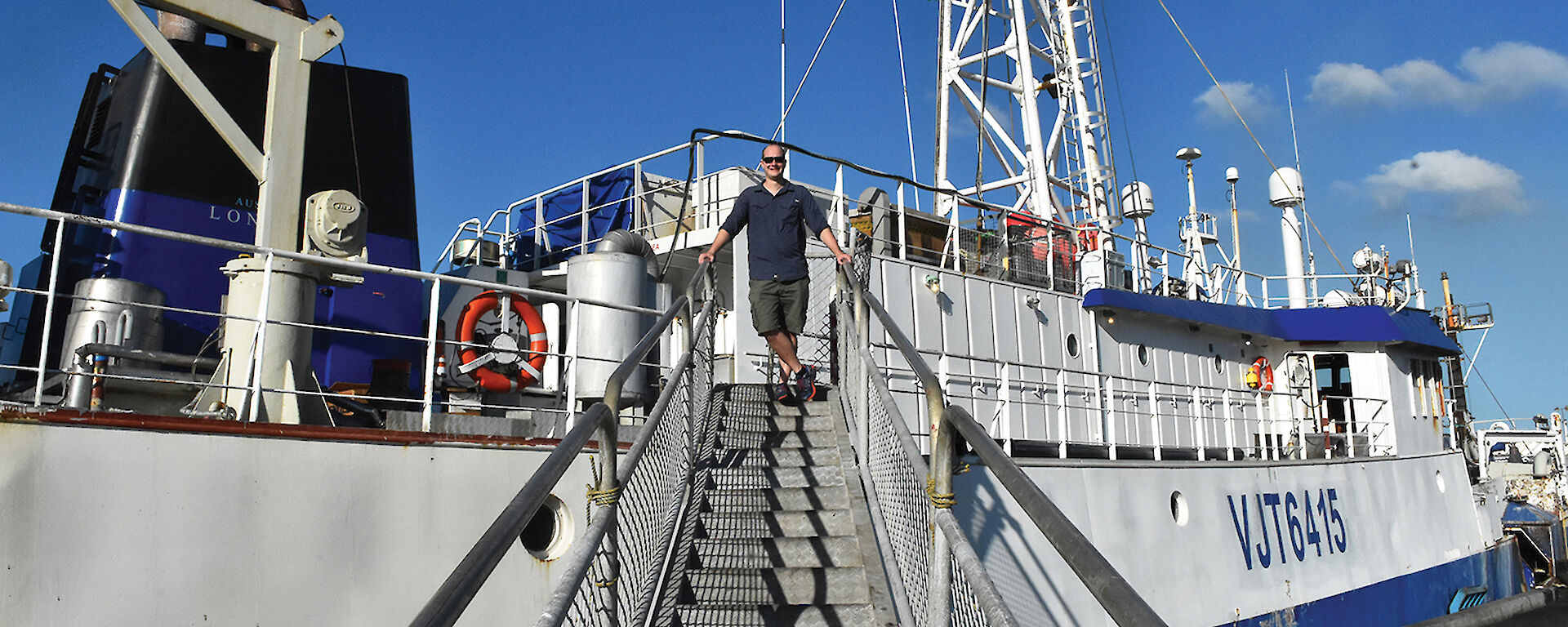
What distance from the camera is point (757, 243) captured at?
6621 millimetres

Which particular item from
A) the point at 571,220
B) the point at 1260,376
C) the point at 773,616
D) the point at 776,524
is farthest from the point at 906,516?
the point at 1260,376

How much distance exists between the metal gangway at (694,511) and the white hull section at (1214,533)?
2612 mm

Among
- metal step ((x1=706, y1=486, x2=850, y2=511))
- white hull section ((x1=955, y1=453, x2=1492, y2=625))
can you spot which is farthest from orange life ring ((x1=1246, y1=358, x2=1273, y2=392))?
metal step ((x1=706, y1=486, x2=850, y2=511))

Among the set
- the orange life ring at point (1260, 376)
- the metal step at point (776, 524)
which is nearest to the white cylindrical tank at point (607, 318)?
the metal step at point (776, 524)

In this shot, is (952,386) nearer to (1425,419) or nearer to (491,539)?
(491,539)


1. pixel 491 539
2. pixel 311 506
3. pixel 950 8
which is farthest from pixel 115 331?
pixel 950 8

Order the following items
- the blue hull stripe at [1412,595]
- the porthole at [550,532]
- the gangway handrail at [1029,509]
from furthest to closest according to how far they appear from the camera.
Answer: the blue hull stripe at [1412,595] → the porthole at [550,532] → the gangway handrail at [1029,509]

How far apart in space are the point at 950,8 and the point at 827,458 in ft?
36.6

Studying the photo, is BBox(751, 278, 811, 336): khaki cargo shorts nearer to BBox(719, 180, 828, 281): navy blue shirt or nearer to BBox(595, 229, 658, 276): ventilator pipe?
BBox(719, 180, 828, 281): navy blue shirt

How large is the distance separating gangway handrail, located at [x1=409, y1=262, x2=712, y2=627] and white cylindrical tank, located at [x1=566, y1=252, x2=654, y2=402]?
468cm

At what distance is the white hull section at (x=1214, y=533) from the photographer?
312 inches

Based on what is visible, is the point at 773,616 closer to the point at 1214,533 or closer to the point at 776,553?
the point at 776,553

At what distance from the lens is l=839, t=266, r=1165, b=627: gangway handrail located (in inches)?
71.2

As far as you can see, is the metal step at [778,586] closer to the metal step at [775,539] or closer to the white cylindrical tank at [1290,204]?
the metal step at [775,539]
